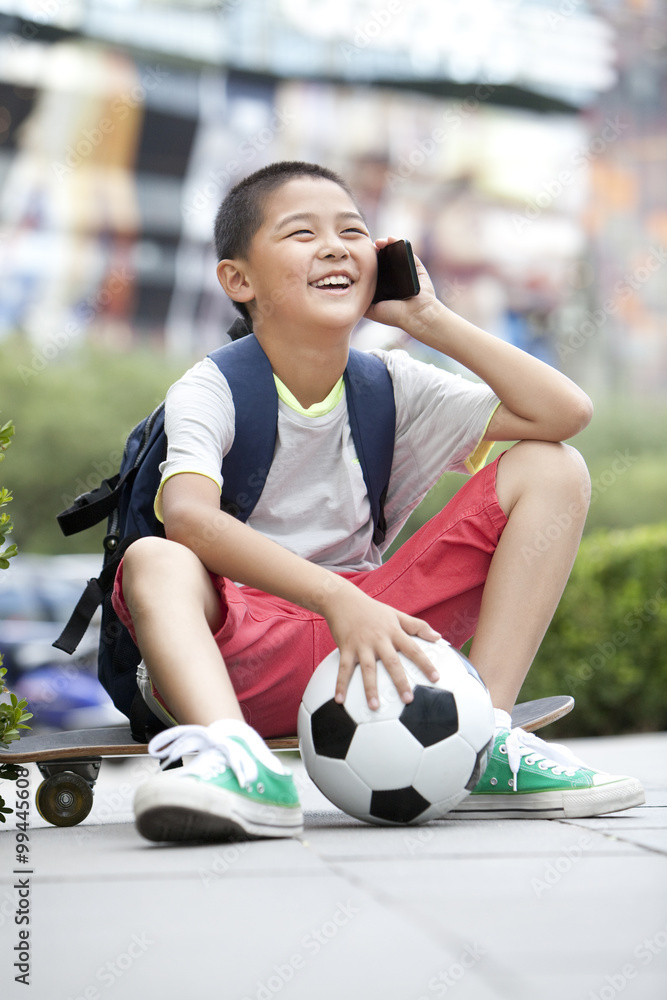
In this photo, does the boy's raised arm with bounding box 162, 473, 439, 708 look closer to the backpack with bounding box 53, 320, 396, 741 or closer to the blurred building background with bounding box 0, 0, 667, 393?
the backpack with bounding box 53, 320, 396, 741

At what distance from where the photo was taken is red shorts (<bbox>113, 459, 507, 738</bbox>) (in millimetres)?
2363

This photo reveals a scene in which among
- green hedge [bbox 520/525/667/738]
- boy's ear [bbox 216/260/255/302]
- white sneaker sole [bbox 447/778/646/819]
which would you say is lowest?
green hedge [bbox 520/525/667/738]

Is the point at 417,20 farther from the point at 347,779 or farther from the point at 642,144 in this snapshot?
the point at 347,779

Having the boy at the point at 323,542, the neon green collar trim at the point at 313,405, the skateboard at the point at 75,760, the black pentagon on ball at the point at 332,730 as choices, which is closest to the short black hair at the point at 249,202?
the boy at the point at 323,542

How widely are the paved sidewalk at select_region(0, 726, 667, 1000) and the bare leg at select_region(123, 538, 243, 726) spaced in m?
0.25

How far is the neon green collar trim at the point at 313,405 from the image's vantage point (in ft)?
8.39

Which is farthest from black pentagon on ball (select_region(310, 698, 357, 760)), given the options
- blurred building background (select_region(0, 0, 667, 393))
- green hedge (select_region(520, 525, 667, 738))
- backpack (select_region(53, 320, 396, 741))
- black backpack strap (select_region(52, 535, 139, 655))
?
blurred building background (select_region(0, 0, 667, 393))

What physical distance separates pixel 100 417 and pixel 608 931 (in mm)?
15988

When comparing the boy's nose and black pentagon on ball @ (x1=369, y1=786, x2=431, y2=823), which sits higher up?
the boy's nose

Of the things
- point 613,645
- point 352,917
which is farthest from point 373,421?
point 613,645

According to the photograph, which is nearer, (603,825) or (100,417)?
(603,825)

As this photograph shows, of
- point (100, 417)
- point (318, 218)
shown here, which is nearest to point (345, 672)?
point (318, 218)

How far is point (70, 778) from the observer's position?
239 cm

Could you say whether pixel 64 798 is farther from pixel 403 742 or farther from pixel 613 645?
pixel 613 645
